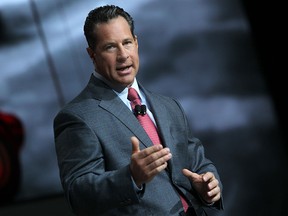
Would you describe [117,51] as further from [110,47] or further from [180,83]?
[180,83]

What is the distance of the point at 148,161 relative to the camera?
1098 millimetres

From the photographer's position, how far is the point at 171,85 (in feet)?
8.52

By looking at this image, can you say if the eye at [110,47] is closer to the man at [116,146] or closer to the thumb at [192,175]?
the man at [116,146]

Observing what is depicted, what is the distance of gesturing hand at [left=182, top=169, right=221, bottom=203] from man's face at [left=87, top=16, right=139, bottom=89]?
0.86 ft

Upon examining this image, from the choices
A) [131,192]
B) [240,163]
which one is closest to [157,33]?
[240,163]

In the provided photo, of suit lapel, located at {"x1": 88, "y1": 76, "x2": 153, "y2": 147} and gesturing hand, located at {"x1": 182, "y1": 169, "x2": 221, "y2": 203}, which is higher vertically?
suit lapel, located at {"x1": 88, "y1": 76, "x2": 153, "y2": 147}

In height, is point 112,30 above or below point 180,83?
above

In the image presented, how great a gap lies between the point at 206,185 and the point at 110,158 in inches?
8.7

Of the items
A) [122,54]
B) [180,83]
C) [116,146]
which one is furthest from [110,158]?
[180,83]

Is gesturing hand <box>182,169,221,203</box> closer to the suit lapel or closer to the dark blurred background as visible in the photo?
the suit lapel

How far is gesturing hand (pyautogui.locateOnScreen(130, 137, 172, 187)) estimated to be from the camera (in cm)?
109

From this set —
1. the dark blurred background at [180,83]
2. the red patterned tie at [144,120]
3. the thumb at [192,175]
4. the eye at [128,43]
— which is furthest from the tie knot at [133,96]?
the dark blurred background at [180,83]

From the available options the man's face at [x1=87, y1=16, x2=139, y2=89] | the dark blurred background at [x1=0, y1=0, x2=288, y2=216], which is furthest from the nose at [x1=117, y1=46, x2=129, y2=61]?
the dark blurred background at [x1=0, y1=0, x2=288, y2=216]

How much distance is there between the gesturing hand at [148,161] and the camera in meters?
1.09
